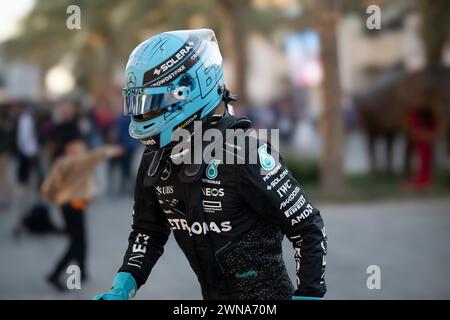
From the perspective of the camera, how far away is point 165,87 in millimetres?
2990

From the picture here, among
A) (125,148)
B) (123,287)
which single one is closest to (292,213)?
(123,287)

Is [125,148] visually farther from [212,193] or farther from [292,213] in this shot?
[292,213]

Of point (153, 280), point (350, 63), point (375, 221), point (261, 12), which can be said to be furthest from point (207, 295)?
point (350, 63)

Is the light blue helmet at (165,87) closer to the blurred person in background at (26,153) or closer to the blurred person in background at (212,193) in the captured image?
the blurred person in background at (212,193)

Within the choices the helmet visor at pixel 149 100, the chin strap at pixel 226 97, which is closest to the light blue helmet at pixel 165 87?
the helmet visor at pixel 149 100

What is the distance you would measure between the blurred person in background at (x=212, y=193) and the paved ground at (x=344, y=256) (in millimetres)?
3945

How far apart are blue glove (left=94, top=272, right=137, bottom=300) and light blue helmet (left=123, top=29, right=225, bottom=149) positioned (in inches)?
22.7

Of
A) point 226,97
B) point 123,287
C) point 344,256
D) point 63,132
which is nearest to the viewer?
point 123,287

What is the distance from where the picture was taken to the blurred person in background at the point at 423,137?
1423 cm

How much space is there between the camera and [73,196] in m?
7.83

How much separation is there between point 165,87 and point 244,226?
620mm

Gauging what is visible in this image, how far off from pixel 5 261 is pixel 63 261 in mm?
1786

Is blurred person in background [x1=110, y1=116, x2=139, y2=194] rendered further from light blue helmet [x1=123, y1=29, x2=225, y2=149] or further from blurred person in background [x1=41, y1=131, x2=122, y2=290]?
light blue helmet [x1=123, y1=29, x2=225, y2=149]

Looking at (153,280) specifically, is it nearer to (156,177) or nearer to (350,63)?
(156,177)
